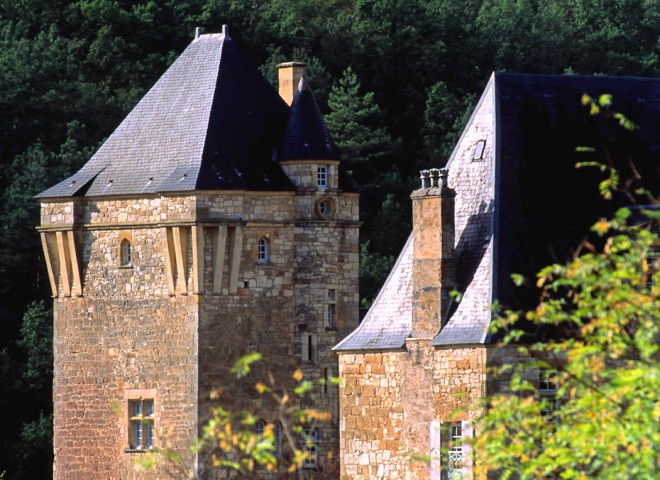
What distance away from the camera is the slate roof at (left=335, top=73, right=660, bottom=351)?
155 ft

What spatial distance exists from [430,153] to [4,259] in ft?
55.7

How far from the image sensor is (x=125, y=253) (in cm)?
6231

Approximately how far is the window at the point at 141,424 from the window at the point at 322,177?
6442 mm

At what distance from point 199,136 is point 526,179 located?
15.0m

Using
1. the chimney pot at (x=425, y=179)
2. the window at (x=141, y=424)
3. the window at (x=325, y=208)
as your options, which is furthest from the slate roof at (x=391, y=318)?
the window at (x=141, y=424)

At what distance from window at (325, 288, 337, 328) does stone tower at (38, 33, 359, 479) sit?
0.03 meters

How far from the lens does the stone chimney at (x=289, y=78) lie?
63781 millimetres

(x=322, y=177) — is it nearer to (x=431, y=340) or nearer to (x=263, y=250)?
(x=263, y=250)

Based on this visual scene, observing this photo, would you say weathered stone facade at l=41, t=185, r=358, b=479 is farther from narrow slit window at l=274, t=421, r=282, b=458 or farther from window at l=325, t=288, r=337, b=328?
narrow slit window at l=274, t=421, r=282, b=458

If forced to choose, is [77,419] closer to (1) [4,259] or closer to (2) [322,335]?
(2) [322,335]

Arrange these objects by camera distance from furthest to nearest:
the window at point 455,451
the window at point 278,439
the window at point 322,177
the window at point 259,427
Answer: the window at point 322,177 → the window at point 278,439 → the window at point 259,427 → the window at point 455,451

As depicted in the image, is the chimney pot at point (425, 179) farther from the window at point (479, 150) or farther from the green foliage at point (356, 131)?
the green foliage at point (356, 131)

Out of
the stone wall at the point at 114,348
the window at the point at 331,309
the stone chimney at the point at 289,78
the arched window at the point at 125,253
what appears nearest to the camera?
the stone wall at the point at 114,348

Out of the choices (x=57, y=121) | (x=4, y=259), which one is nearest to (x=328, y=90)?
(x=57, y=121)
